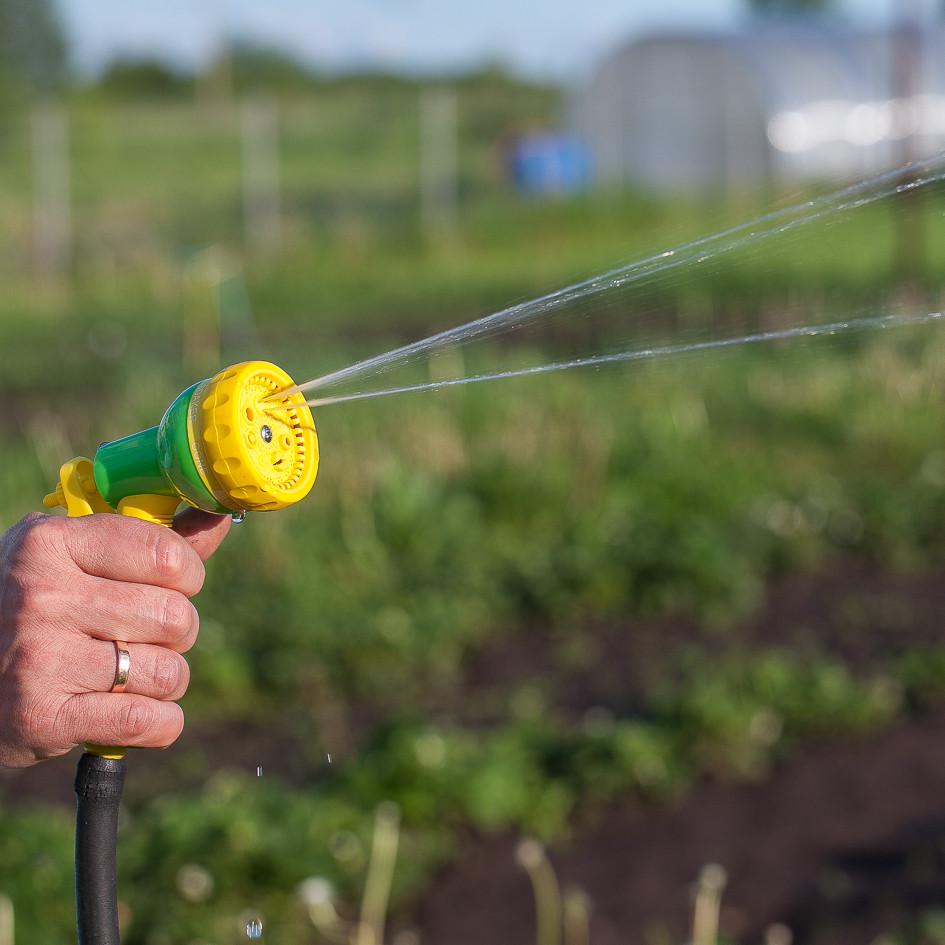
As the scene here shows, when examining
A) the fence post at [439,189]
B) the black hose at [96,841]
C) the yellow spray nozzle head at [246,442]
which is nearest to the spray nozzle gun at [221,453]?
the yellow spray nozzle head at [246,442]

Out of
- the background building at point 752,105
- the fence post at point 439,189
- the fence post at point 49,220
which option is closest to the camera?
the fence post at point 49,220

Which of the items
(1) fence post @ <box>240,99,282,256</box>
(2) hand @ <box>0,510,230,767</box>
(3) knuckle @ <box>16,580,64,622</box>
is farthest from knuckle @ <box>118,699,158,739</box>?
(1) fence post @ <box>240,99,282,256</box>

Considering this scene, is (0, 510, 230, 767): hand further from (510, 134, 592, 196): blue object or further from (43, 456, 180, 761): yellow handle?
(510, 134, 592, 196): blue object

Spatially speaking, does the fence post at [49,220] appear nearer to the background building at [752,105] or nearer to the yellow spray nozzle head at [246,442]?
the background building at [752,105]

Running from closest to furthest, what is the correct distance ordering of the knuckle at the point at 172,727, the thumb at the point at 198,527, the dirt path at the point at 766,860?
the knuckle at the point at 172,727
the thumb at the point at 198,527
the dirt path at the point at 766,860

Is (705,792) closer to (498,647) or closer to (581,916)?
(581,916)

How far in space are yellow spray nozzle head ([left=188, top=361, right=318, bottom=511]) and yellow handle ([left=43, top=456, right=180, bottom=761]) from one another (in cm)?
11

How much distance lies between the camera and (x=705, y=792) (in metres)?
3.56

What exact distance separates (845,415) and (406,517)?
8.13 ft

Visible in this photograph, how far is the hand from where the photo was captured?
1188mm

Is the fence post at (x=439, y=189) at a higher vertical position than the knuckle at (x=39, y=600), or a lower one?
higher

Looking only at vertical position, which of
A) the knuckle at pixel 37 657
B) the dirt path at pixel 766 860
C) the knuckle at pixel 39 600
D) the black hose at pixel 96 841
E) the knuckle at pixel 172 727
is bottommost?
the dirt path at pixel 766 860

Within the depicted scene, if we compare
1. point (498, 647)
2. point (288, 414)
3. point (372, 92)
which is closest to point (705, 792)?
point (498, 647)

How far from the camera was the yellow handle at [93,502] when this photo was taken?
1.25 m
